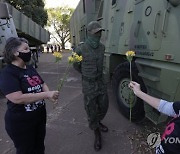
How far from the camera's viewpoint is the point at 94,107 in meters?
3.90

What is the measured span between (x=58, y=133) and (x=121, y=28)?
2.08m

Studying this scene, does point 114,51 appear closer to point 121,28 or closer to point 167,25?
point 121,28

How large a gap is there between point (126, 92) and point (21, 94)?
248 centimetres

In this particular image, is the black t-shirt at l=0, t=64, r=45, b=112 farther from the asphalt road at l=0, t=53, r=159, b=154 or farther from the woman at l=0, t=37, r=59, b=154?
the asphalt road at l=0, t=53, r=159, b=154

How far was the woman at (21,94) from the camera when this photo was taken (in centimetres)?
259

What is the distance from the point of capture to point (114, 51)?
510 centimetres

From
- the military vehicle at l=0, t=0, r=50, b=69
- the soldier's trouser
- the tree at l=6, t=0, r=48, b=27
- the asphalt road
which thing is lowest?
the asphalt road

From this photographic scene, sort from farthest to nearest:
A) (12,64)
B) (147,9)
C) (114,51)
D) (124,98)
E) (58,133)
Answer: (114,51) < (124,98) < (58,133) < (147,9) < (12,64)

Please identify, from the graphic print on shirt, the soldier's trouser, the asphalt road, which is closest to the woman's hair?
the graphic print on shirt

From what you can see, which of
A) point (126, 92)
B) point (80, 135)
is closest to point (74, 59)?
point (80, 135)

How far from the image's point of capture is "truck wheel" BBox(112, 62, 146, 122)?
4324 millimetres

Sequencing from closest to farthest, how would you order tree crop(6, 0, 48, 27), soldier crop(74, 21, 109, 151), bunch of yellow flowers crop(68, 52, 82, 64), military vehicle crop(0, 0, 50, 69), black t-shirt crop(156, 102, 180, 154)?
black t-shirt crop(156, 102, 180, 154)
bunch of yellow flowers crop(68, 52, 82, 64)
soldier crop(74, 21, 109, 151)
military vehicle crop(0, 0, 50, 69)
tree crop(6, 0, 48, 27)

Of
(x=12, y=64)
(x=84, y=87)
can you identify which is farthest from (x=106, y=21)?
(x=12, y=64)

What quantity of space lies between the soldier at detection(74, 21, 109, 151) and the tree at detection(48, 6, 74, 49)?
52.5m
